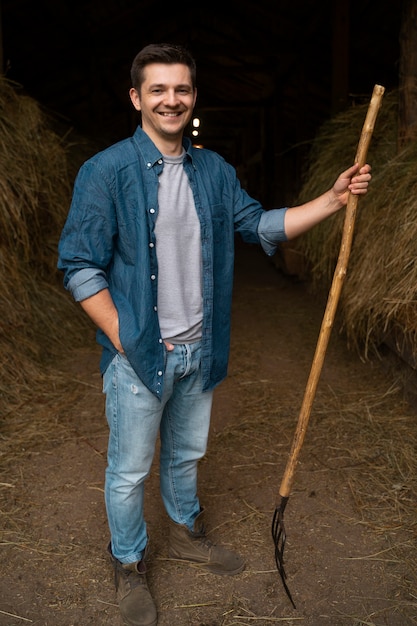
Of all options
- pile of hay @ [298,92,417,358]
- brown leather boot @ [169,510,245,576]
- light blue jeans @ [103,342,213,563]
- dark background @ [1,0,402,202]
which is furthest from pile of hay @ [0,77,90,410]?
dark background @ [1,0,402,202]

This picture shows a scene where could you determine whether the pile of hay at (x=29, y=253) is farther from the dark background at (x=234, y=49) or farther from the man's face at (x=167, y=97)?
the dark background at (x=234, y=49)

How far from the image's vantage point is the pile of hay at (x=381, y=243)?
3154 millimetres

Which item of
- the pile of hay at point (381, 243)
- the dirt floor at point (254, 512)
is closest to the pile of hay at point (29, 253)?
the dirt floor at point (254, 512)

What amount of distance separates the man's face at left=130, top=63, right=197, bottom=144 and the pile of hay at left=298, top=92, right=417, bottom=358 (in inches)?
62.9

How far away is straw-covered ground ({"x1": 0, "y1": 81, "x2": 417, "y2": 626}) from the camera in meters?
2.08

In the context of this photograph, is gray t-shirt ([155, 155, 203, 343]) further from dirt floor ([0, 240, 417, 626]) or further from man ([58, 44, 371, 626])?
dirt floor ([0, 240, 417, 626])

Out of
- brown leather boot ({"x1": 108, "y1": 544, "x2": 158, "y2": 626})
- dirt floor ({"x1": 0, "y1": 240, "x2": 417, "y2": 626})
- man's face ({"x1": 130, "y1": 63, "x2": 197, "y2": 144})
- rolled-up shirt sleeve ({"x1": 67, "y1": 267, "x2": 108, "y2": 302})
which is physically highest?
man's face ({"x1": 130, "y1": 63, "x2": 197, "y2": 144})

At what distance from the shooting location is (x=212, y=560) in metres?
2.22

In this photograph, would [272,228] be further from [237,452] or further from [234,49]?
[234,49]

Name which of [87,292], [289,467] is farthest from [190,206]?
[289,467]

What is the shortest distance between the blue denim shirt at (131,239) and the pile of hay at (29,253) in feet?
6.12

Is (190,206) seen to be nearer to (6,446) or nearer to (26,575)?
(26,575)

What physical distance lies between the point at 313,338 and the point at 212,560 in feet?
9.86

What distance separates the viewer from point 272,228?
2002 mm
